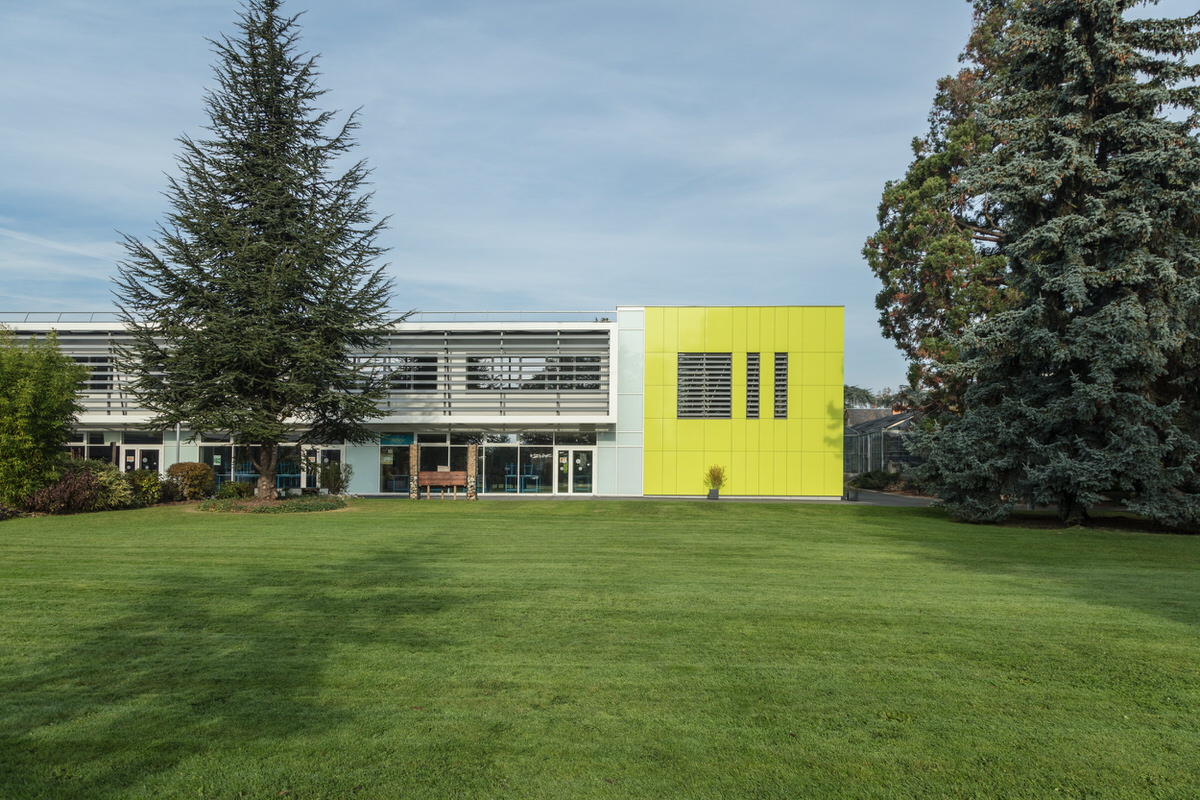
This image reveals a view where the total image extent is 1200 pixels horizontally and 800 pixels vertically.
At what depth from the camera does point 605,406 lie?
1208 inches

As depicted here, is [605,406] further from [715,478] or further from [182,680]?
[182,680]

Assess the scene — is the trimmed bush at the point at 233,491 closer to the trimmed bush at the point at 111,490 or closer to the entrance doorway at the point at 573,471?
the trimmed bush at the point at 111,490

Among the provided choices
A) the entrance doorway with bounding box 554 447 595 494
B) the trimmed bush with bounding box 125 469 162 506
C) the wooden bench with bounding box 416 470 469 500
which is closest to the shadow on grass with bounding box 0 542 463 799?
the trimmed bush with bounding box 125 469 162 506

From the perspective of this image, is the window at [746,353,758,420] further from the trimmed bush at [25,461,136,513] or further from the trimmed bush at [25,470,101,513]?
the trimmed bush at [25,470,101,513]

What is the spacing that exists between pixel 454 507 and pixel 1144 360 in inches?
722

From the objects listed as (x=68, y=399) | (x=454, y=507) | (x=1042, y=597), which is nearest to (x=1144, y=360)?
(x=1042, y=597)

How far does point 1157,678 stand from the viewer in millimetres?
5938

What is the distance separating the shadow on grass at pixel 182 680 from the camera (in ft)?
13.8

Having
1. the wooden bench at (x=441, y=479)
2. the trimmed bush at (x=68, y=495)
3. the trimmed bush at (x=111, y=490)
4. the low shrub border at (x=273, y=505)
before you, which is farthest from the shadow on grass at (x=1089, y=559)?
the trimmed bush at (x=111, y=490)

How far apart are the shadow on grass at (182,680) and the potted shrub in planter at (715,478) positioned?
21805 mm

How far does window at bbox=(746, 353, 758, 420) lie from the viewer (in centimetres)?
3084

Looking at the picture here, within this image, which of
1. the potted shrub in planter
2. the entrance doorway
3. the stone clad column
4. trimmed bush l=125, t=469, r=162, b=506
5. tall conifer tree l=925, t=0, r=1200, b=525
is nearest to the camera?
tall conifer tree l=925, t=0, r=1200, b=525

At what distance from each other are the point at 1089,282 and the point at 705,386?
48.3 ft

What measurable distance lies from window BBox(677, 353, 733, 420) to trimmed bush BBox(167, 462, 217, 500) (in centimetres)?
1751
